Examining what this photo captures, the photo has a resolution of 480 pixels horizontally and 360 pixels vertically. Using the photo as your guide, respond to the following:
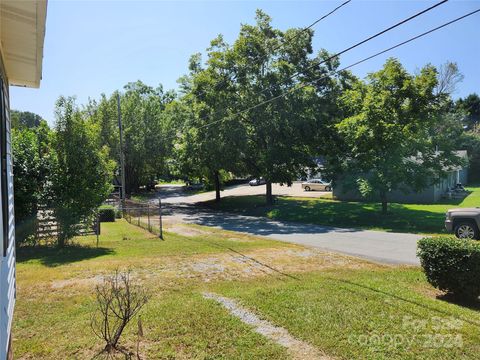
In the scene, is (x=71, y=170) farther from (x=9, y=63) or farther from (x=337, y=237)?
(x=337, y=237)

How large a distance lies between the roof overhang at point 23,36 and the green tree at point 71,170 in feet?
25.8

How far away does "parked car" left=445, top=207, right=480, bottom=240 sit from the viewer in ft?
47.0

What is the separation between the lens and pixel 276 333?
5609 millimetres

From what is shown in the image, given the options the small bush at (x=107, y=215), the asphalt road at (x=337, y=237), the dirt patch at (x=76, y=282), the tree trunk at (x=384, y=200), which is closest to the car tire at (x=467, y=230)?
the asphalt road at (x=337, y=237)

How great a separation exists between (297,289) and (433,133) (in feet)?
53.7

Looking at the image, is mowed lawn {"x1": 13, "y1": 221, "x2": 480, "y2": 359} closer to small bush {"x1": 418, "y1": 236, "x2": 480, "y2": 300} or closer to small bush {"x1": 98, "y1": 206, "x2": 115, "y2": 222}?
small bush {"x1": 418, "y1": 236, "x2": 480, "y2": 300}

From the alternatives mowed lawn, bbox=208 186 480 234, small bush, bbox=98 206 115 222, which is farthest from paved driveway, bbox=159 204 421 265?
small bush, bbox=98 206 115 222

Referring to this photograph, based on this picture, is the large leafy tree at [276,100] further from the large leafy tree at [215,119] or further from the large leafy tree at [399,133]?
the large leafy tree at [399,133]

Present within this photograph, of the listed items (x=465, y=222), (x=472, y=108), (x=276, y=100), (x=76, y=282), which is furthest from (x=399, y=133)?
(x=472, y=108)

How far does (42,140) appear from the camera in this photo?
1362cm

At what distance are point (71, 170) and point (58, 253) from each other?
118 inches

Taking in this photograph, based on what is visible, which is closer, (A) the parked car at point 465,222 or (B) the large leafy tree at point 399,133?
(A) the parked car at point 465,222

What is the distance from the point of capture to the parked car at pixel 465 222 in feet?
47.0

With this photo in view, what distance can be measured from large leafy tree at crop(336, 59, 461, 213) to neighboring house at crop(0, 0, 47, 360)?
721 inches
